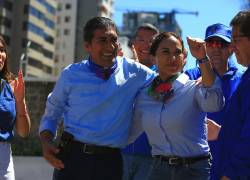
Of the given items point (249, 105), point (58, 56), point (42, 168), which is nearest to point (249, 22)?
point (249, 105)

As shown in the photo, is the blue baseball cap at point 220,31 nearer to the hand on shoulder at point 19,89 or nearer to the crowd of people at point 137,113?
the crowd of people at point 137,113

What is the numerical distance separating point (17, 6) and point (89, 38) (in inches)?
3530

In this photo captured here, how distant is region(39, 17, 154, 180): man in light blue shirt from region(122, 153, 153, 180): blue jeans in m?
0.87

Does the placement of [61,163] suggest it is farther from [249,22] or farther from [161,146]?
[249,22]

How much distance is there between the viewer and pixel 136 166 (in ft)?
16.6

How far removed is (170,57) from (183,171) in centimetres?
77

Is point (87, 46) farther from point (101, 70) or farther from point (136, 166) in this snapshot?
point (136, 166)

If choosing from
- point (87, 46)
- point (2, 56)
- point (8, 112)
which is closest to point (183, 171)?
point (87, 46)

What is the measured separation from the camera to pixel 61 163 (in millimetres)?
4023

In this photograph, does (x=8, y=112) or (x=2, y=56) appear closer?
(x=8, y=112)

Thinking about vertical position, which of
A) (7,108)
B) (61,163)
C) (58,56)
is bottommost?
(61,163)

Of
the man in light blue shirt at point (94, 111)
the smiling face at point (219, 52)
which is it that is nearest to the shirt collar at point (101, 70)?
the man in light blue shirt at point (94, 111)

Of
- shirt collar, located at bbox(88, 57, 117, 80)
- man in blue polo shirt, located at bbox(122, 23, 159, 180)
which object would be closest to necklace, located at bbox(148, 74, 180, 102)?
shirt collar, located at bbox(88, 57, 117, 80)

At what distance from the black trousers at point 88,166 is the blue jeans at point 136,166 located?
919 millimetres
